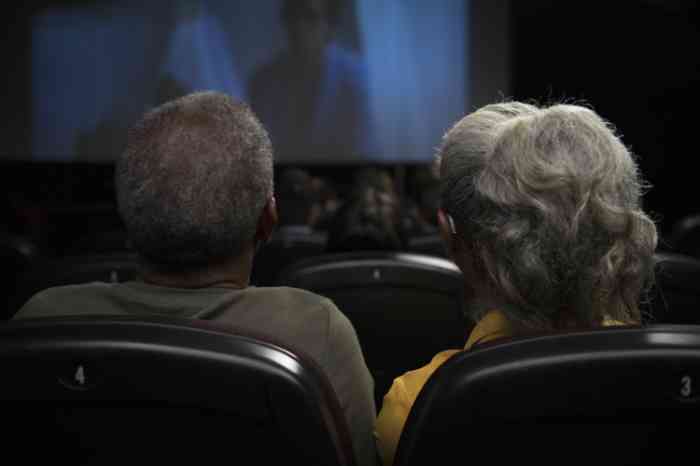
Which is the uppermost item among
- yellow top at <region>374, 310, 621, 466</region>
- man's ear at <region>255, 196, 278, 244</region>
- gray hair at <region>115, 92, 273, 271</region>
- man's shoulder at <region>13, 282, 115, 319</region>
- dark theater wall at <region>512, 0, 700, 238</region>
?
gray hair at <region>115, 92, 273, 271</region>

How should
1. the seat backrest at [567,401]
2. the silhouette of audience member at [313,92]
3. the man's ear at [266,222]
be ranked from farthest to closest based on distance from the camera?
the silhouette of audience member at [313,92], the man's ear at [266,222], the seat backrest at [567,401]

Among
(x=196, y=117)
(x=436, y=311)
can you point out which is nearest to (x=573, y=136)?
(x=196, y=117)

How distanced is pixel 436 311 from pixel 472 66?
5.11 metres

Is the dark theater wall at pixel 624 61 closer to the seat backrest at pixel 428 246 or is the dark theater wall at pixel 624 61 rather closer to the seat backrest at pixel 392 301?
the seat backrest at pixel 428 246

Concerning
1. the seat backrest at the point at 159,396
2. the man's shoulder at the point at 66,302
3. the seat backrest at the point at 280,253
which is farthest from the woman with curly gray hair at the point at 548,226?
the seat backrest at the point at 280,253

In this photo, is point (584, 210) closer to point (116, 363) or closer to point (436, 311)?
point (116, 363)

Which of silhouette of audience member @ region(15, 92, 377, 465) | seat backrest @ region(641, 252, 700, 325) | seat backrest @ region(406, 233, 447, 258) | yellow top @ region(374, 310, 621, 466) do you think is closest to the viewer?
yellow top @ region(374, 310, 621, 466)

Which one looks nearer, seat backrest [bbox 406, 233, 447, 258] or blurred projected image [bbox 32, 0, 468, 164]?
seat backrest [bbox 406, 233, 447, 258]

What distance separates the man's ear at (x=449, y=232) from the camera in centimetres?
118

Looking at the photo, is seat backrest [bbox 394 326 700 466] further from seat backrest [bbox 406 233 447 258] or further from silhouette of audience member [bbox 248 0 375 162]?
silhouette of audience member [bbox 248 0 375 162]

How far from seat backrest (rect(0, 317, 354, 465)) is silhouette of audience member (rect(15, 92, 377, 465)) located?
311 mm

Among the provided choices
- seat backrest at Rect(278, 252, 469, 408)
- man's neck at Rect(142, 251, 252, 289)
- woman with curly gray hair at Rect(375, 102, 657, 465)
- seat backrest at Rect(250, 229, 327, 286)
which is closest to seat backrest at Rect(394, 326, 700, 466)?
woman with curly gray hair at Rect(375, 102, 657, 465)

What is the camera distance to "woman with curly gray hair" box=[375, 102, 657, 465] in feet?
3.43

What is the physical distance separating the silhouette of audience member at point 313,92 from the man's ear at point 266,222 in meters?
4.99
